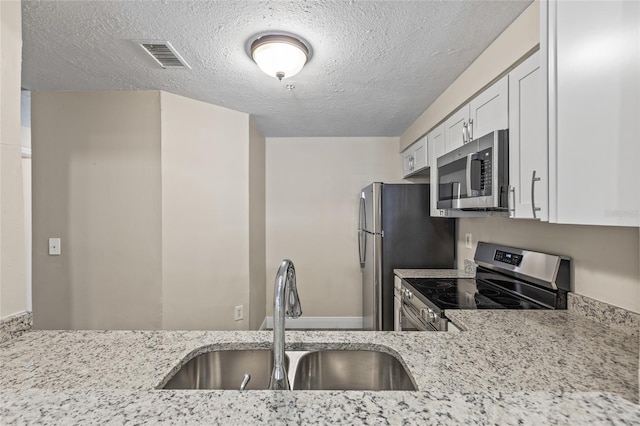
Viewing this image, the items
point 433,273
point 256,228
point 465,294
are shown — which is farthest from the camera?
point 256,228

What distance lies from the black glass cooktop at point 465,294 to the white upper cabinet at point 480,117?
37.3 inches

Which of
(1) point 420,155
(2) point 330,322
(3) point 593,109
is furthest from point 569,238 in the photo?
(2) point 330,322

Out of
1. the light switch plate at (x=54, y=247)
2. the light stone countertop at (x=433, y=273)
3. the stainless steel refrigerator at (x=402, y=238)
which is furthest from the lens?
the stainless steel refrigerator at (x=402, y=238)

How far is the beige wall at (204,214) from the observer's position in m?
2.41

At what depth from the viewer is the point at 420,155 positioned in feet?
9.65

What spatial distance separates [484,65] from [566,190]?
1105mm

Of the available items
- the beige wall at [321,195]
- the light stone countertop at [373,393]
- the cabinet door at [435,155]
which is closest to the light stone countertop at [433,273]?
the cabinet door at [435,155]

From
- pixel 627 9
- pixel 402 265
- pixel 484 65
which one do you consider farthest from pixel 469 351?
pixel 402 265

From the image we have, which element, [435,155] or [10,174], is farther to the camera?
[435,155]

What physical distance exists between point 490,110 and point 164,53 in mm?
1918

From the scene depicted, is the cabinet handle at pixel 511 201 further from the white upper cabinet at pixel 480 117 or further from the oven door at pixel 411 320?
the oven door at pixel 411 320

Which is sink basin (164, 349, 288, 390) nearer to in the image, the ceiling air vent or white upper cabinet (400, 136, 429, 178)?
the ceiling air vent

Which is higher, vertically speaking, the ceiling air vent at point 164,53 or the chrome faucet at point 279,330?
the ceiling air vent at point 164,53

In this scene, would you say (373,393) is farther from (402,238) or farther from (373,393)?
(402,238)
